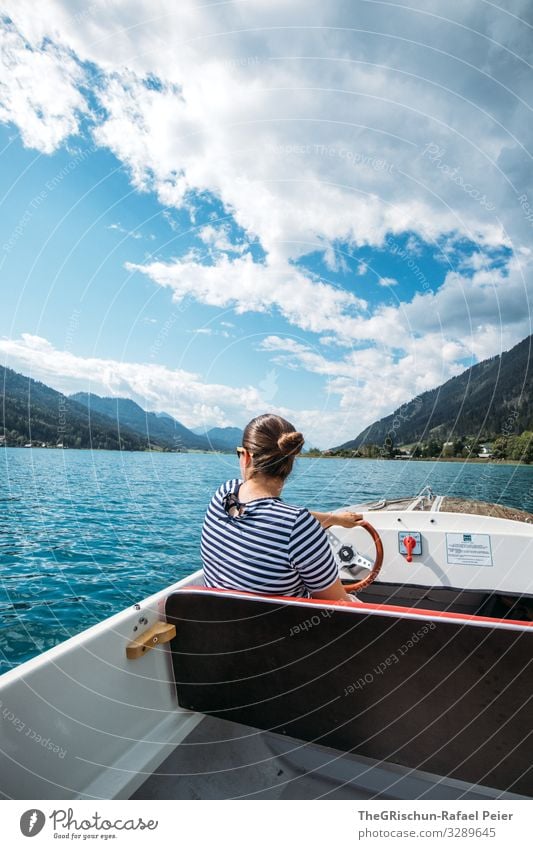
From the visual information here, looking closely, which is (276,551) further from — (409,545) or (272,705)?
(409,545)

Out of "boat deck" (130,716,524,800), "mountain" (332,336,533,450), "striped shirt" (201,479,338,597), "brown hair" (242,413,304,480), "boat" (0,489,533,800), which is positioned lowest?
"boat deck" (130,716,524,800)

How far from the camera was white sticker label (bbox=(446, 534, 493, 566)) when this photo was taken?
151 inches

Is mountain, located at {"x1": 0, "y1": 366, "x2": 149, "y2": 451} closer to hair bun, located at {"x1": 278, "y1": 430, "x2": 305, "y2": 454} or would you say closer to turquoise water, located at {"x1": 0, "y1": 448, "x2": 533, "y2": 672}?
turquoise water, located at {"x1": 0, "y1": 448, "x2": 533, "y2": 672}

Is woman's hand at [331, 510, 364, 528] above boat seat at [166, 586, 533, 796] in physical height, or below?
above

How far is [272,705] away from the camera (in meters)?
2.01

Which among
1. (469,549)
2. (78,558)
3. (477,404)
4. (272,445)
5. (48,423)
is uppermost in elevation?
(477,404)

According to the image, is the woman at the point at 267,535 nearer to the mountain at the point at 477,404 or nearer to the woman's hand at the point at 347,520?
the woman's hand at the point at 347,520

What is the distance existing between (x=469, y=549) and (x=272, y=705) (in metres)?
2.55

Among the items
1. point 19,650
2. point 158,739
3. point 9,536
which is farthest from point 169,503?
point 158,739

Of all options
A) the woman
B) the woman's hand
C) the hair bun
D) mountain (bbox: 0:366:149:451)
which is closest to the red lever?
the woman's hand

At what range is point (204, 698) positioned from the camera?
223 cm

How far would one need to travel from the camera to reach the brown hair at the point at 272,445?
2174 millimetres

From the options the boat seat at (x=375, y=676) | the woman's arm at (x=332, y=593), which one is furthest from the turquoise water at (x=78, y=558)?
the boat seat at (x=375, y=676)

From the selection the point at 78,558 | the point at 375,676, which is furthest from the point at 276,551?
the point at 78,558
